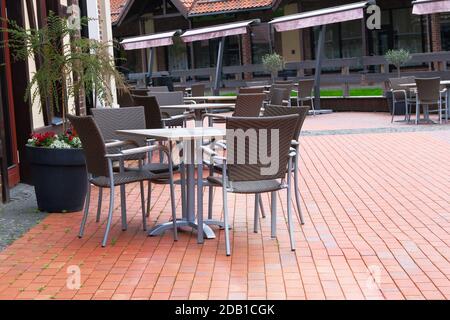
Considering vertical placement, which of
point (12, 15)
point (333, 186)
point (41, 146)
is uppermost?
point (12, 15)

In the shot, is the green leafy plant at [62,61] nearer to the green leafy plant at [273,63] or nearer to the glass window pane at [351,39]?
the green leafy plant at [273,63]

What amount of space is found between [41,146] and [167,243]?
1.90 m

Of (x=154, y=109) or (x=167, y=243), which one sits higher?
(x=154, y=109)

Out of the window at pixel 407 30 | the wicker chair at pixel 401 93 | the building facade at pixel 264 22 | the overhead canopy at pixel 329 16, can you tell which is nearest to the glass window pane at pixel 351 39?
the building facade at pixel 264 22

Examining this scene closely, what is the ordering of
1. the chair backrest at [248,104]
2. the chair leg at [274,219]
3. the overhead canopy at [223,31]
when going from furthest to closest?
the overhead canopy at [223,31] → the chair backrest at [248,104] → the chair leg at [274,219]

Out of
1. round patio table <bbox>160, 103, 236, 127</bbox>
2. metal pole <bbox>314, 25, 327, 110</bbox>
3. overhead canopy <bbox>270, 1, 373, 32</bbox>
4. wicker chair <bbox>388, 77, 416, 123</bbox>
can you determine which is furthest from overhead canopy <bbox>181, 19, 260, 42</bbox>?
round patio table <bbox>160, 103, 236, 127</bbox>

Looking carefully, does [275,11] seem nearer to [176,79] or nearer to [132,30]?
[176,79]

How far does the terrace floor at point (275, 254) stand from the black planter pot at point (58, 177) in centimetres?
15

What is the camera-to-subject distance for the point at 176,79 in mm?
30625

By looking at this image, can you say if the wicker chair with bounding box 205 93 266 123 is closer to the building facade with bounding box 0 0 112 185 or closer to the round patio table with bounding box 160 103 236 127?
the round patio table with bounding box 160 103 236 127

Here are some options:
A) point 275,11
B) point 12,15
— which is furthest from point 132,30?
point 12,15

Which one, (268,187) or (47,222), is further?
(47,222)

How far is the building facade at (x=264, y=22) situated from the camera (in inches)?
1083
